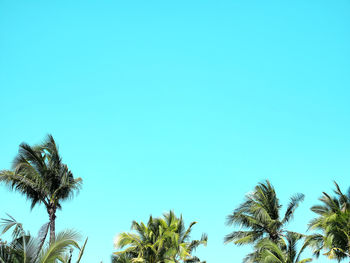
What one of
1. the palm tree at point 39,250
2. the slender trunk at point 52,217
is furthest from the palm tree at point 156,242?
the palm tree at point 39,250

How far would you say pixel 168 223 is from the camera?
1240 inches

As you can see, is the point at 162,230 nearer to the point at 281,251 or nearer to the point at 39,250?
the point at 281,251

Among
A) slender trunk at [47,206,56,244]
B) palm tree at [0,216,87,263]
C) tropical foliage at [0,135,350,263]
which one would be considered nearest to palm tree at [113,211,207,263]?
tropical foliage at [0,135,350,263]

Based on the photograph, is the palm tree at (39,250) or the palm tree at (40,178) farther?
the palm tree at (40,178)

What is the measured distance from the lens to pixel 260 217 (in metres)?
29.3

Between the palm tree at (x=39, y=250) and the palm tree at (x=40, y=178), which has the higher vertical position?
the palm tree at (x=40, y=178)

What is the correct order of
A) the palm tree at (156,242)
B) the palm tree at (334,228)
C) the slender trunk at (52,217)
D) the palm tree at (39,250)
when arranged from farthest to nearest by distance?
1. the palm tree at (156,242)
2. the palm tree at (334,228)
3. the slender trunk at (52,217)
4. the palm tree at (39,250)

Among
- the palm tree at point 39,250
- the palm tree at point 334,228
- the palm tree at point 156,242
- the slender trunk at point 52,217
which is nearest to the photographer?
the palm tree at point 39,250

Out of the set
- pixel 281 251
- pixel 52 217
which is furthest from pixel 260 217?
pixel 52 217

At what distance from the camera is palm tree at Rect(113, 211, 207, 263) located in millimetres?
28594

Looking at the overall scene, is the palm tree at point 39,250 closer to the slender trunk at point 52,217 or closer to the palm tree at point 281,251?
the slender trunk at point 52,217

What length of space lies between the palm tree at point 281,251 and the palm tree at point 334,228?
4.05 ft

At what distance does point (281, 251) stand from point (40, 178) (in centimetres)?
1544

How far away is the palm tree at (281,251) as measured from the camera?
85.3ft
